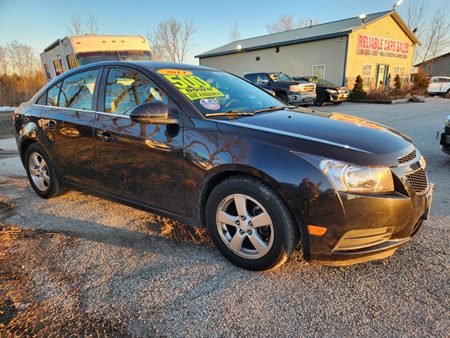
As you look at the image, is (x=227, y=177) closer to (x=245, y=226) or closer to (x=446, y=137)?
(x=245, y=226)

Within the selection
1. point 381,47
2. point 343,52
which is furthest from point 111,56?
point 381,47

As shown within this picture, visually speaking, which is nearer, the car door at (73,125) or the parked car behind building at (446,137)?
the car door at (73,125)

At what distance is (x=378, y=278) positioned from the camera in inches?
94.1

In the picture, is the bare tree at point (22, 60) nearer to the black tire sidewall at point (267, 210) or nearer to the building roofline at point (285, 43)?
the building roofline at point (285, 43)

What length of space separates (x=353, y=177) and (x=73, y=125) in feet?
9.23

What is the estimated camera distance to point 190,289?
7.72ft

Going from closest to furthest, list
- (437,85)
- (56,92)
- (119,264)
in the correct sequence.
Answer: (119,264) < (56,92) < (437,85)

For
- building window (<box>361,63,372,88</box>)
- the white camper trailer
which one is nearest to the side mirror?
the white camper trailer

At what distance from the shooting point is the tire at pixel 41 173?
3.95 metres

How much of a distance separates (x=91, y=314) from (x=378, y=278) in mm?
2008

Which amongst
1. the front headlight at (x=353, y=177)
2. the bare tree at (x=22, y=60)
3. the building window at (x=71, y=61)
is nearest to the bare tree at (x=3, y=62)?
the bare tree at (x=22, y=60)

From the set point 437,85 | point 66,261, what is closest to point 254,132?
point 66,261

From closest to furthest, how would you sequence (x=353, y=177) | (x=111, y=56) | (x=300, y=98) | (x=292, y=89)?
(x=353, y=177) → (x=111, y=56) → (x=292, y=89) → (x=300, y=98)

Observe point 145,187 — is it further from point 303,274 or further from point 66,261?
point 303,274
